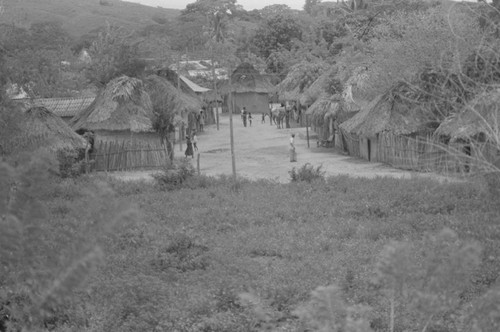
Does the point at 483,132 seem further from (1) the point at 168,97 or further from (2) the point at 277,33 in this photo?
(2) the point at 277,33

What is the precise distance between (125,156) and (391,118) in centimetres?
913

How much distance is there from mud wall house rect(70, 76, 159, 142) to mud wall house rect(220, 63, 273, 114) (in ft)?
76.4

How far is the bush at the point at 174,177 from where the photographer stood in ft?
57.8

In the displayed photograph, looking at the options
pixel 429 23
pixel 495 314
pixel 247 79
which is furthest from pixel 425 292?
pixel 247 79

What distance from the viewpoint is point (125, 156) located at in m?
22.5

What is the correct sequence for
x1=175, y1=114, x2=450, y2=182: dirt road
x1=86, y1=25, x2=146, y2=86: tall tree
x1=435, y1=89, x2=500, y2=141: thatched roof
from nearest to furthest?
x1=435, y1=89, x2=500, y2=141: thatched roof < x1=175, y1=114, x2=450, y2=182: dirt road < x1=86, y1=25, x2=146, y2=86: tall tree

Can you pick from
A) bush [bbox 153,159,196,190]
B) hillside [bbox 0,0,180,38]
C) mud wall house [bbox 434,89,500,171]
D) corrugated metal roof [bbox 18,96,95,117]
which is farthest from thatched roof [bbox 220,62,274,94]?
hillside [bbox 0,0,180,38]

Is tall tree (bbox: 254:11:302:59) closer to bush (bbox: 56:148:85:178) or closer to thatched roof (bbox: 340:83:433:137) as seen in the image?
thatched roof (bbox: 340:83:433:137)

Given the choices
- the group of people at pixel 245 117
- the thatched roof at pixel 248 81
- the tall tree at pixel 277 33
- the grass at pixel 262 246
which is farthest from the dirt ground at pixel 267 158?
the tall tree at pixel 277 33

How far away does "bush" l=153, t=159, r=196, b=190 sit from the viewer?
17.6m

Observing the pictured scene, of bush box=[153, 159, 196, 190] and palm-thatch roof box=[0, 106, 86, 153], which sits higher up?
palm-thatch roof box=[0, 106, 86, 153]

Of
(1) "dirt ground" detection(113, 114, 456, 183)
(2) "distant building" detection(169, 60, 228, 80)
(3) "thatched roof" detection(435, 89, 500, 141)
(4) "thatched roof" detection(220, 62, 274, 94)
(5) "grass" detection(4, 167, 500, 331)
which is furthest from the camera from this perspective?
(2) "distant building" detection(169, 60, 228, 80)

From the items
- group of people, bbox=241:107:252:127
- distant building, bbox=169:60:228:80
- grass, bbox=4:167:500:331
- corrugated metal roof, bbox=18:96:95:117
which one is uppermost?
distant building, bbox=169:60:228:80

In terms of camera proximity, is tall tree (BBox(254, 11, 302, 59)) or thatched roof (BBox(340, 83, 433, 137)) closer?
thatched roof (BBox(340, 83, 433, 137))
